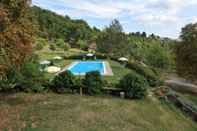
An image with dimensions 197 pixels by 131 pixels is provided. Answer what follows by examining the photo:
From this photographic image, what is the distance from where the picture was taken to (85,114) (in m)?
13.2

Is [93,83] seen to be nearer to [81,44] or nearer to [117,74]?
[117,74]

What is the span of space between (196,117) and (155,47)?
3087 cm

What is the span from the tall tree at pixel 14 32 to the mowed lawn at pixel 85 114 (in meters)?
2.82

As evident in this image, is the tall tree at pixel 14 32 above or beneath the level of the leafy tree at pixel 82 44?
beneath

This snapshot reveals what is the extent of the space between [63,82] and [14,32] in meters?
8.07

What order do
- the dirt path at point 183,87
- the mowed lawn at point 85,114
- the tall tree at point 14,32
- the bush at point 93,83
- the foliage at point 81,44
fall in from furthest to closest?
1. the foliage at point 81,44
2. the dirt path at point 183,87
3. the bush at point 93,83
4. the mowed lawn at point 85,114
5. the tall tree at point 14,32

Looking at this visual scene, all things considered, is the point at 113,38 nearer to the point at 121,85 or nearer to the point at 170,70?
the point at 170,70

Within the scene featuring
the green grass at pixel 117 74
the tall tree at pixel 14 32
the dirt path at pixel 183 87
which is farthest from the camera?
the dirt path at pixel 183 87

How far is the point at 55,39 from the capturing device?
68062 millimetres

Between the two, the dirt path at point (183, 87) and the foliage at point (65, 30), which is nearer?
the dirt path at point (183, 87)

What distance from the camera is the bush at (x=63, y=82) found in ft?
61.6

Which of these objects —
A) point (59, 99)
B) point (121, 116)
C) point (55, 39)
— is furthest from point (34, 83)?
point (55, 39)

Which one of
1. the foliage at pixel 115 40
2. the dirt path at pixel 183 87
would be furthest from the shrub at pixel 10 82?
the foliage at pixel 115 40

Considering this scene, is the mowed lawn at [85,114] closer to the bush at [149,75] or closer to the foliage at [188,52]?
the bush at [149,75]
